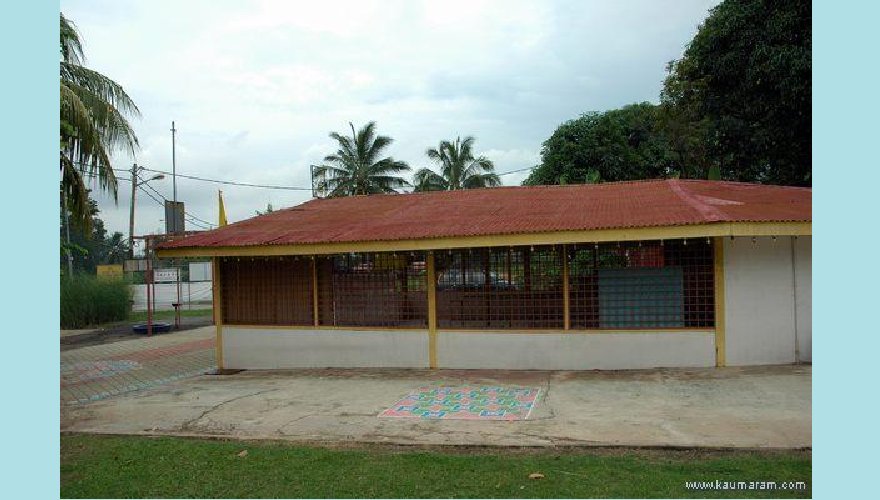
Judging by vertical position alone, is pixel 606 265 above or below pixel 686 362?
above

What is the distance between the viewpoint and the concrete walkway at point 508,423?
6484 millimetres

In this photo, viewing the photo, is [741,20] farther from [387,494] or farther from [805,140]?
[387,494]

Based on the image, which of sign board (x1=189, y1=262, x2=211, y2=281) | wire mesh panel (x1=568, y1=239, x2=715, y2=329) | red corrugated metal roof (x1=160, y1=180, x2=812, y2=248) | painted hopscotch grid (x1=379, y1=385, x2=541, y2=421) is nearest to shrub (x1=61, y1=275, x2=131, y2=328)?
red corrugated metal roof (x1=160, y1=180, x2=812, y2=248)

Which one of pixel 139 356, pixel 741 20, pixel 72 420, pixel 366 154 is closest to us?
pixel 72 420

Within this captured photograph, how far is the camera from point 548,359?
33.0ft

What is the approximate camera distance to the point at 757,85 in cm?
1630

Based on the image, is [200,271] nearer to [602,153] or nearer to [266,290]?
[602,153]

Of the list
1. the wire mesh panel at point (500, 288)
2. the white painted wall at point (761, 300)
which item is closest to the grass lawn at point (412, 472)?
the white painted wall at point (761, 300)

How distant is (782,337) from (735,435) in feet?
12.9

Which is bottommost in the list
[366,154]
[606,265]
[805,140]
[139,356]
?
[139,356]

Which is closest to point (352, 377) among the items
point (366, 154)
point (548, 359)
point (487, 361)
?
point (487, 361)

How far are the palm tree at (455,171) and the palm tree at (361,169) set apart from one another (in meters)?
1.76

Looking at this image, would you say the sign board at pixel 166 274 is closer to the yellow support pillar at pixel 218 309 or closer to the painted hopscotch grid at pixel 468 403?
the yellow support pillar at pixel 218 309

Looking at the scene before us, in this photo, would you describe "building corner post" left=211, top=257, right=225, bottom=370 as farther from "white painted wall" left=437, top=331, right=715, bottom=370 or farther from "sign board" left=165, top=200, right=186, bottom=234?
"sign board" left=165, top=200, right=186, bottom=234
